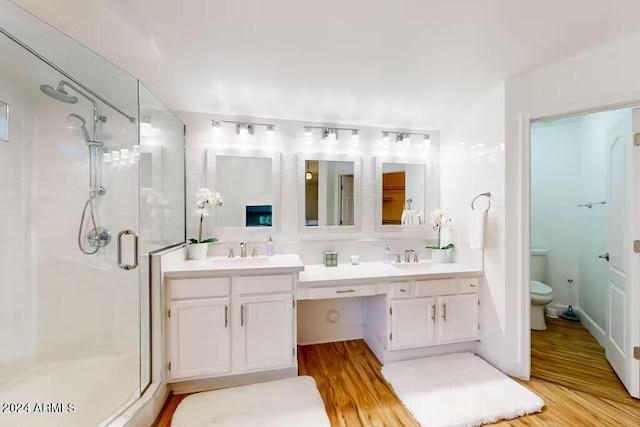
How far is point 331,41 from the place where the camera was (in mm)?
1620

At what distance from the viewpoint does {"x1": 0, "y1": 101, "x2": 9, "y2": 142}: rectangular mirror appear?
169 centimetres

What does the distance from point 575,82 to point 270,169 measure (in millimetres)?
2480

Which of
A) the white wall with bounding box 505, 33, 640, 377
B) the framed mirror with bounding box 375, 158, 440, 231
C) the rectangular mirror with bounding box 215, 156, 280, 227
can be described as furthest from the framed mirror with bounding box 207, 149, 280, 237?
the white wall with bounding box 505, 33, 640, 377

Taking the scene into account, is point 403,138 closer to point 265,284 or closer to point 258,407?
point 265,284

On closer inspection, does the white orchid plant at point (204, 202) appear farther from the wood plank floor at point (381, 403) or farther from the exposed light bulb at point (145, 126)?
the wood plank floor at point (381, 403)

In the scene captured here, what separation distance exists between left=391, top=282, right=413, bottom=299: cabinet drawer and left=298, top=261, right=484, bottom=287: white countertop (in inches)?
2.5

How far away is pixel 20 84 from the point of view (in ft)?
5.58

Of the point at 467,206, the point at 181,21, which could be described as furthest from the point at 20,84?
the point at 467,206

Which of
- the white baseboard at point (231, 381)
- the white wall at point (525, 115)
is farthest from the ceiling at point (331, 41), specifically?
the white baseboard at point (231, 381)

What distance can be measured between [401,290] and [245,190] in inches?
68.5

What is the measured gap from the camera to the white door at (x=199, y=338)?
1929 millimetres

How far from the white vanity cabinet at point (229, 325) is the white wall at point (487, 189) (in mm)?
1710

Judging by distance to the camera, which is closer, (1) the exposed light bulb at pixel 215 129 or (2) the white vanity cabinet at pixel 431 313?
(2) the white vanity cabinet at pixel 431 313

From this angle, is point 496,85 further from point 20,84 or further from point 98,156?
point 20,84
